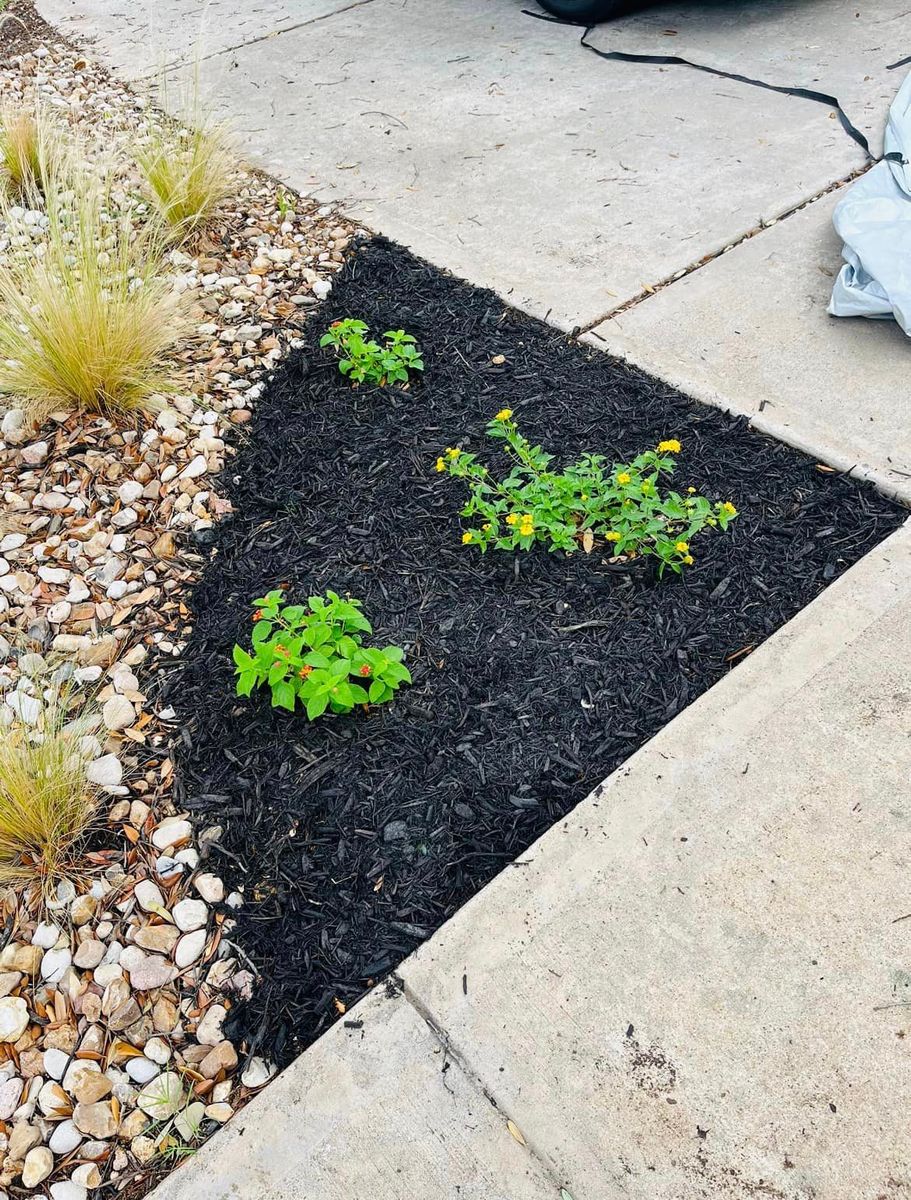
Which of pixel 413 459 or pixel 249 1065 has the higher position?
pixel 413 459

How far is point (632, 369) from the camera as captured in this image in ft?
9.82

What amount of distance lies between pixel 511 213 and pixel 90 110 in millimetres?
2637

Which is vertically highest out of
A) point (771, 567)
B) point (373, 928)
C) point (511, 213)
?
point (511, 213)

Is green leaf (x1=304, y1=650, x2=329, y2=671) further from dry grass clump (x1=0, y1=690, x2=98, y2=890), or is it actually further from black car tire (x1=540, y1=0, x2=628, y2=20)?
black car tire (x1=540, y1=0, x2=628, y2=20)

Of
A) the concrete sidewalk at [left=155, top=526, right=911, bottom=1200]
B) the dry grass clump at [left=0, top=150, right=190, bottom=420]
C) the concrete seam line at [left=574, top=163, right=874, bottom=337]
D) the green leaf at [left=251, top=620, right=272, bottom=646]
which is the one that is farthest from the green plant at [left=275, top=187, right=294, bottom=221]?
the concrete sidewalk at [left=155, top=526, right=911, bottom=1200]

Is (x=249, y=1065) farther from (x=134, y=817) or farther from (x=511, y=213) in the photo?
(x=511, y=213)

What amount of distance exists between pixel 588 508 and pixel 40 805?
1.50 m

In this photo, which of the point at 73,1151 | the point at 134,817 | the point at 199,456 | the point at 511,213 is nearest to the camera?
the point at 73,1151

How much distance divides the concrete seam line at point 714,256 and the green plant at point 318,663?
1.56 meters

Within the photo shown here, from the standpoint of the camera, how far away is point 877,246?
3.00 m

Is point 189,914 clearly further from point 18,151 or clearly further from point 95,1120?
point 18,151

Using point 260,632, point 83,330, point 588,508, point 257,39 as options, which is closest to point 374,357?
point 83,330

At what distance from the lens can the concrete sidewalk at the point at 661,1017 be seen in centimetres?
147

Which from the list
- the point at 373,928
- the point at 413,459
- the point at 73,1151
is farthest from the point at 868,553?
the point at 73,1151
